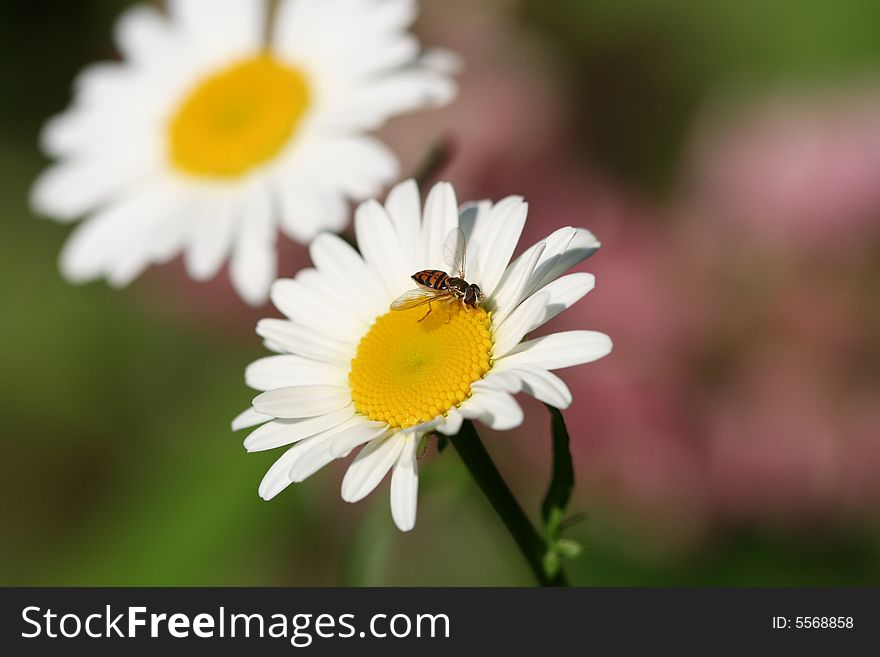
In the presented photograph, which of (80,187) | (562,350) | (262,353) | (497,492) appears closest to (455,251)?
(562,350)

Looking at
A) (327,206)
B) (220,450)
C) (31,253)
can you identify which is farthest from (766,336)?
(31,253)

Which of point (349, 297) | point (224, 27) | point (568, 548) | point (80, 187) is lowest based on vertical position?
point (568, 548)

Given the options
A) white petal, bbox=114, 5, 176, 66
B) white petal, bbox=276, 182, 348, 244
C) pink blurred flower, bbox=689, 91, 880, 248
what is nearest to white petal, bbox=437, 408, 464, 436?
white petal, bbox=276, 182, 348, 244

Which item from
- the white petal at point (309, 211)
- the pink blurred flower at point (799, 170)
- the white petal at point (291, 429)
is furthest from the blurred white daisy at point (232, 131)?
the pink blurred flower at point (799, 170)

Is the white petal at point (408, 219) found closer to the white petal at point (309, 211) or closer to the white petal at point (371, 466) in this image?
the white petal at point (371, 466)

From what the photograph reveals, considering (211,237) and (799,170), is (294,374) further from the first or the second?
(799,170)

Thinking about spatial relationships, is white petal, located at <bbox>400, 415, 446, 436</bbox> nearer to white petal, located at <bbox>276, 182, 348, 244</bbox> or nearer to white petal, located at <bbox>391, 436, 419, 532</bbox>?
white petal, located at <bbox>391, 436, 419, 532</bbox>
